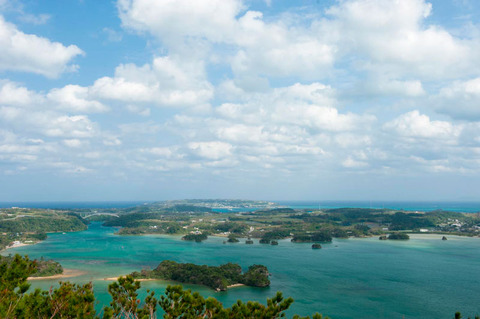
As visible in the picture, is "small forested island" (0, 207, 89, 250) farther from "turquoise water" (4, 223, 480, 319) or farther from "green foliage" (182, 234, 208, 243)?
"green foliage" (182, 234, 208, 243)

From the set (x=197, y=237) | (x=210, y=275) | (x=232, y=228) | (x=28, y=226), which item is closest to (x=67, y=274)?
(x=210, y=275)

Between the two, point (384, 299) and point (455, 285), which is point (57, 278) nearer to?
point (384, 299)

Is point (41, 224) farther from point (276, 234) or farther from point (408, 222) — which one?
point (408, 222)

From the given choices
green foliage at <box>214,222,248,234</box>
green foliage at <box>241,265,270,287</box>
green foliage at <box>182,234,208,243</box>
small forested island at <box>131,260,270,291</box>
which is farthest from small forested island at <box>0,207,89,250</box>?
green foliage at <box>241,265,270,287</box>

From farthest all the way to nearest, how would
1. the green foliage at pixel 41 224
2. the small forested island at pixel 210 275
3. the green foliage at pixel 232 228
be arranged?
the green foliage at pixel 232 228 < the green foliage at pixel 41 224 < the small forested island at pixel 210 275

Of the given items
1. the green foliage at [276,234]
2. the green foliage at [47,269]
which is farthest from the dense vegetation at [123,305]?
the green foliage at [276,234]

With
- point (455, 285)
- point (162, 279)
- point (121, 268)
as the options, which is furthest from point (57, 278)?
point (455, 285)

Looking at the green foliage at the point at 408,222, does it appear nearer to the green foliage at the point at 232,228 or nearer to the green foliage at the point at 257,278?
the green foliage at the point at 232,228
